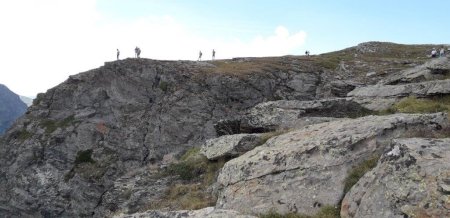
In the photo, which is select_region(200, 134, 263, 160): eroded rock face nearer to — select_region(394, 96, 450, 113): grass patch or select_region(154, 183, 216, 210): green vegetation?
select_region(154, 183, 216, 210): green vegetation

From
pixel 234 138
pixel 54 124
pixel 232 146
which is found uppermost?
pixel 234 138

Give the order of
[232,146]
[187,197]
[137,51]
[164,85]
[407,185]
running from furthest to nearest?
[137,51], [164,85], [232,146], [187,197], [407,185]

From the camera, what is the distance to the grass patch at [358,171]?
44.4 ft

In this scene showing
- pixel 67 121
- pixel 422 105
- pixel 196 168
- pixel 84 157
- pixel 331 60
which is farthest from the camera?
pixel 331 60

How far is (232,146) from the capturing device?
832 inches

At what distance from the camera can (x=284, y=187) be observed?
48.3 ft

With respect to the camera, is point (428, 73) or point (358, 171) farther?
point (428, 73)

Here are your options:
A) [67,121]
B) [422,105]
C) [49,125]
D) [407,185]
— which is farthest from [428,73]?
[49,125]

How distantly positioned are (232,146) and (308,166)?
658 cm

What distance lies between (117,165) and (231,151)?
40340mm

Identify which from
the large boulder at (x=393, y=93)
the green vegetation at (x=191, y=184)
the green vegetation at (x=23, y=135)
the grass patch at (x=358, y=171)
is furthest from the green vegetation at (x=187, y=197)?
the green vegetation at (x=23, y=135)

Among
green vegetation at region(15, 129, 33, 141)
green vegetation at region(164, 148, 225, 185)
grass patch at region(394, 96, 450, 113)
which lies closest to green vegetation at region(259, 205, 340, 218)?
green vegetation at region(164, 148, 225, 185)

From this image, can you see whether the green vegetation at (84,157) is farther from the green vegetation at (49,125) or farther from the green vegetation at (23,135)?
the green vegetation at (23,135)

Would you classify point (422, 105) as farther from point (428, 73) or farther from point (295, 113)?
point (428, 73)
